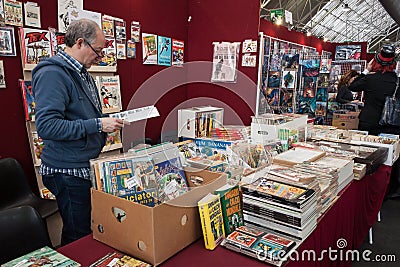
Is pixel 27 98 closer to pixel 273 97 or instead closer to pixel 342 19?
pixel 273 97

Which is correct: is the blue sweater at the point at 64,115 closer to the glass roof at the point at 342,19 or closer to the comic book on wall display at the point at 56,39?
the comic book on wall display at the point at 56,39

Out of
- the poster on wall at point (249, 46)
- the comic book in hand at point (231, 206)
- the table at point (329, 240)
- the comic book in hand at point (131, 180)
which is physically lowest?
the table at point (329, 240)

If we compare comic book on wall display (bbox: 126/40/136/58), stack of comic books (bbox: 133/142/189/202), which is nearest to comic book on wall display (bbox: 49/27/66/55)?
comic book on wall display (bbox: 126/40/136/58)

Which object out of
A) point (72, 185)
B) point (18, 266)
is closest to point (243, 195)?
point (18, 266)

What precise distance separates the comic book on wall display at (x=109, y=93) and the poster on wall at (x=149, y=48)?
55 centimetres

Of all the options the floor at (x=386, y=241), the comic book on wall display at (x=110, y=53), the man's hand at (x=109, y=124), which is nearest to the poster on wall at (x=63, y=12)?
the comic book on wall display at (x=110, y=53)

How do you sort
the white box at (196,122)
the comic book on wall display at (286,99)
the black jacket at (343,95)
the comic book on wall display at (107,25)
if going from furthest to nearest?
the black jacket at (343,95) < the comic book on wall display at (286,99) < the comic book on wall display at (107,25) < the white box at (196,122)

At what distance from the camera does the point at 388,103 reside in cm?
321

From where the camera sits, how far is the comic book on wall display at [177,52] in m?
3.85

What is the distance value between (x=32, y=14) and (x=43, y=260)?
213 cm

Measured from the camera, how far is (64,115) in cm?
149

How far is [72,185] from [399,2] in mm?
5435

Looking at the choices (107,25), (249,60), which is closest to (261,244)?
(107,25)

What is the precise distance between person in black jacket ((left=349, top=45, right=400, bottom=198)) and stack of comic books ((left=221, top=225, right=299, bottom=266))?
2888 mm
